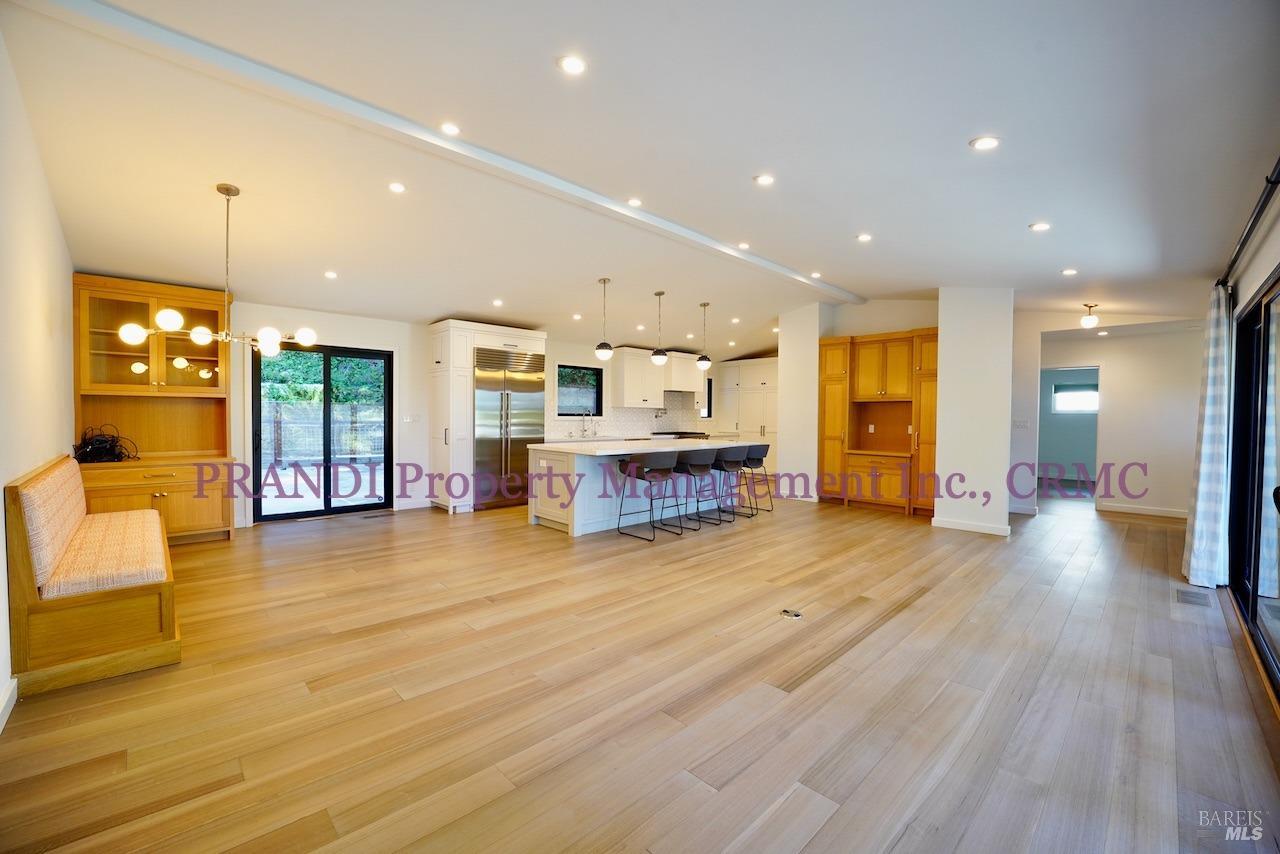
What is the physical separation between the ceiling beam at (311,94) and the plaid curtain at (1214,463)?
4.46m

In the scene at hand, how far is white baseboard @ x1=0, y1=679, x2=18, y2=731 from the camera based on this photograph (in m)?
2.15

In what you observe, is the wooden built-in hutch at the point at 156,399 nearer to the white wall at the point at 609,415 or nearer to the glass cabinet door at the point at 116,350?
the glass cabinet door at the point at 116,350

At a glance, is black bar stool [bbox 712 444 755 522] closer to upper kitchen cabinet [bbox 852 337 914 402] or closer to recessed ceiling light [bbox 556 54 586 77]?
upper kitchen cabinet [bbox 852 337 914 402]

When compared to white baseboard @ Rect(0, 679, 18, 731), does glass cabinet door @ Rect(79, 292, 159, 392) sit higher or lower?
higher

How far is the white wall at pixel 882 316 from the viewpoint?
720cm

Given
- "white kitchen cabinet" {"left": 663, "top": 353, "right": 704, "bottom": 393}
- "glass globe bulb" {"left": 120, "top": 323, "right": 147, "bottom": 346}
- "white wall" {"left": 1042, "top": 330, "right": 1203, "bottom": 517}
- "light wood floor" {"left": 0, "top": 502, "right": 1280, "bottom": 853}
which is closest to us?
"light wood floor" {"left": 0, "top": 502, "right": 1280, "bottom": 853}

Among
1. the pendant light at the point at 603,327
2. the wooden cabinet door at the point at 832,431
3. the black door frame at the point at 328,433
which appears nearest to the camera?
the black door frame at the point at 328,433

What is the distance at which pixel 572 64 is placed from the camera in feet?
7.93

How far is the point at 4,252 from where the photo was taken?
7.65 ft

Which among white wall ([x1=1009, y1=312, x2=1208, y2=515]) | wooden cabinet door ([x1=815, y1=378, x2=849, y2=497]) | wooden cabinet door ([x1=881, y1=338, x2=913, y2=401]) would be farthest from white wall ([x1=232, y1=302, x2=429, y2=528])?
white wall ([x1=1009, y1=312, x2=1208, y2=515])

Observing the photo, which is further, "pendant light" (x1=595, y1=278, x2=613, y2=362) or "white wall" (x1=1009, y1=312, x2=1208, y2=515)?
"white wall" (x1=1009, y1=312, x2=1208, y2=515)

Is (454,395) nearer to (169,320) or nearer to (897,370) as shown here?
(169,320)

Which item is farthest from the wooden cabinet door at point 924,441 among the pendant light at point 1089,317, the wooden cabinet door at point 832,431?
the pendant light at point 1089,317

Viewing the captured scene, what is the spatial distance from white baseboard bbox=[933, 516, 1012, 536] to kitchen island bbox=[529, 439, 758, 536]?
9.20 ft
